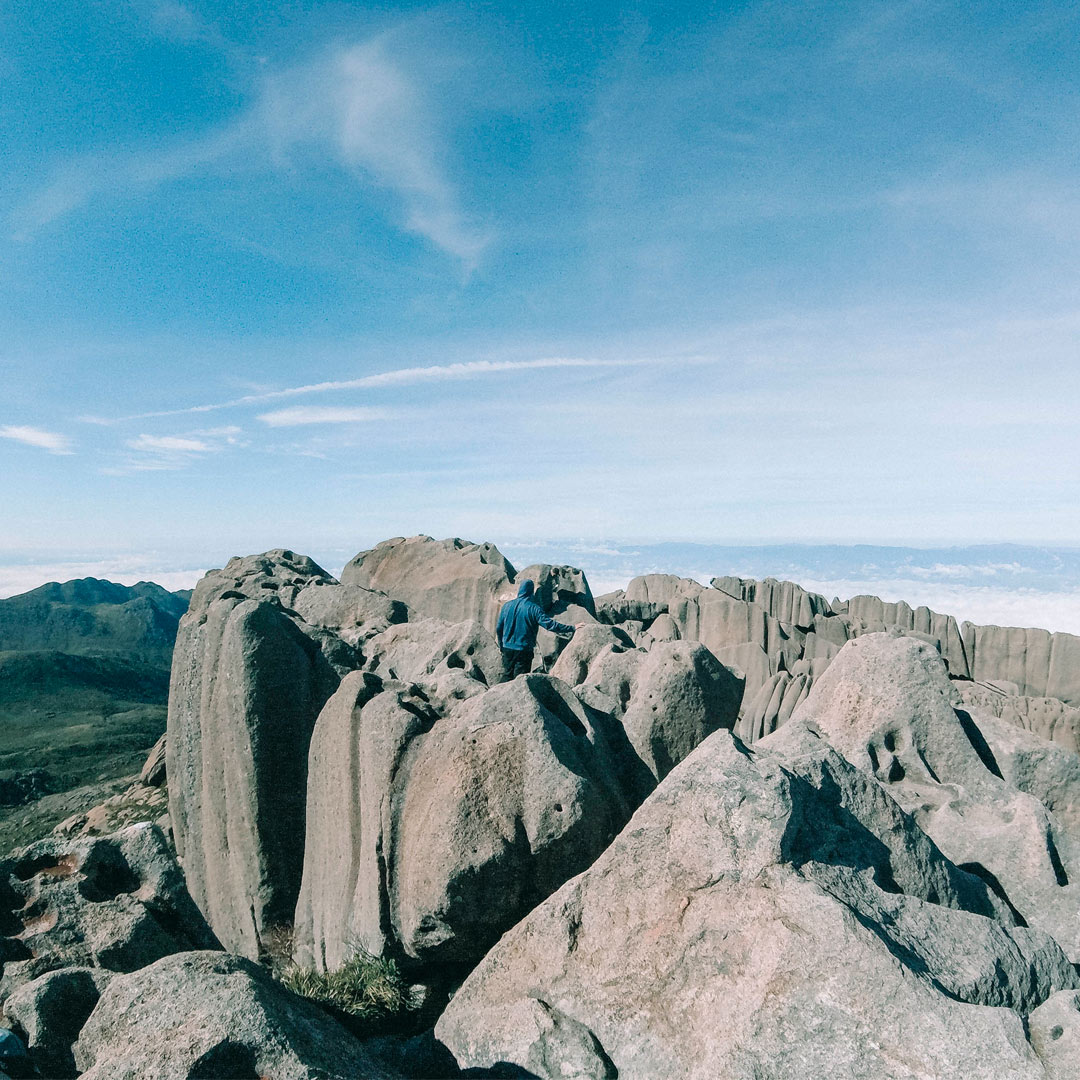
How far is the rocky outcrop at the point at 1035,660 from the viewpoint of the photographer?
95.9 feet

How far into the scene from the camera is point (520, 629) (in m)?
13.6

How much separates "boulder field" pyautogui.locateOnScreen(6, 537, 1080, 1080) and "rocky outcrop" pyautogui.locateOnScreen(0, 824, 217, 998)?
20 millimetres

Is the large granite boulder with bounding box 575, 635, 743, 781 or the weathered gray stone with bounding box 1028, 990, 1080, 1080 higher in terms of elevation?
the large granite boulder with bounding box 575, 635, 743, 781

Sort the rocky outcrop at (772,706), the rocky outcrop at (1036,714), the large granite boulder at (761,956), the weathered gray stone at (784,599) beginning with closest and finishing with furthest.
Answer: the large granite boulder at (761,956) < the rocky outcrop at (772,706) < the rocky outcrop at (1036,714) < the weathered gray stone at (784,599)

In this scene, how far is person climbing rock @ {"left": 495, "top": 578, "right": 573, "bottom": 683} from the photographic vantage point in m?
13.5

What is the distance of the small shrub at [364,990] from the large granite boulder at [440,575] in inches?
522

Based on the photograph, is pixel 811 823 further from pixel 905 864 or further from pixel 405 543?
pixel 405 543

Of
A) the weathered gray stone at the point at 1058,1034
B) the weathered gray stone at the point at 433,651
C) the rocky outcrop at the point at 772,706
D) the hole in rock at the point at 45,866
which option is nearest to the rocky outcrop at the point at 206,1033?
the hole in rock at the point at 45,866

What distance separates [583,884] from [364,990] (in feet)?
7.51

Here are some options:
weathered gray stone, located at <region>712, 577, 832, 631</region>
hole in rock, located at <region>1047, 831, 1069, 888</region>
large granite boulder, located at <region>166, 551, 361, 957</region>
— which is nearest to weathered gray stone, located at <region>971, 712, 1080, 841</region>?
hole in rock, located at <region>1047, 831, 1069, 888</region>

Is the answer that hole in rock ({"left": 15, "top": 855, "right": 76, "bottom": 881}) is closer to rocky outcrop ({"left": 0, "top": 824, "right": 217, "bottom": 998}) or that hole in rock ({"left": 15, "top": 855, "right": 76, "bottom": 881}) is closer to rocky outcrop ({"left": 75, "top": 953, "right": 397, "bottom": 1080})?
rocky outcrop ({"left": 0, "top": 824, "right": 217, "bottom": 998})

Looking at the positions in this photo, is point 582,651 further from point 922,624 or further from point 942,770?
point 922,624

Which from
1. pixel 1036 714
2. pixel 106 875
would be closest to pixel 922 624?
pixel 1036 714

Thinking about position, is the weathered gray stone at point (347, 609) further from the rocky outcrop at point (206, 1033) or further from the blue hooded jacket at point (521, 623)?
the rocky outcrop at point (206, 1033)
